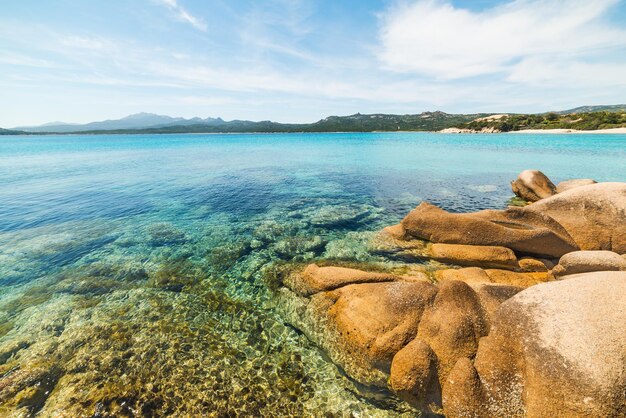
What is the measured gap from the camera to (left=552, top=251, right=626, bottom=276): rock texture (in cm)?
1012

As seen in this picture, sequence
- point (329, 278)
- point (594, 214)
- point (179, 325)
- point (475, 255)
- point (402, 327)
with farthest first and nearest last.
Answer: point (594, 214)
point (475, 255)
point (329, 278)
point (179, 325)
point (402, 327)

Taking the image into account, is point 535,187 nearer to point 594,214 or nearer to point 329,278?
point 594,214

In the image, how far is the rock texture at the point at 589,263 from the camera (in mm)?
10117

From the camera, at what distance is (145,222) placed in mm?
20984

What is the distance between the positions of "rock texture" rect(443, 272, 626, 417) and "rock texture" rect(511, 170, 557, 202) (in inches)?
733

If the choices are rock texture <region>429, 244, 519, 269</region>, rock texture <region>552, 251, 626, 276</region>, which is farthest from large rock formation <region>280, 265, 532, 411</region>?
rock texture <region>552, 251, 626, 276</region>

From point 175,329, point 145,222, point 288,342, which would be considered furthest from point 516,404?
point 145,222

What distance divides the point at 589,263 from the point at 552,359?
23.0 ft

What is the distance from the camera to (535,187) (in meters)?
22.6

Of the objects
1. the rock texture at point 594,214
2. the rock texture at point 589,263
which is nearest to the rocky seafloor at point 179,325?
the rock texture at point 589,263

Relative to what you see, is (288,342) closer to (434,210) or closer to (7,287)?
(434,210)

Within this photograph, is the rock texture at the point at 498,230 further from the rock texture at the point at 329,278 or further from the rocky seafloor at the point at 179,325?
the rock texture at the point at 329,278

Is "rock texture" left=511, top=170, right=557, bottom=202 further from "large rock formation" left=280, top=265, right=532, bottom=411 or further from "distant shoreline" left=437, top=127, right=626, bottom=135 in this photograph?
"distant shoreline" left=437, top=127, right=626, bottom=135

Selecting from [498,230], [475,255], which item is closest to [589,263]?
[498,230]
